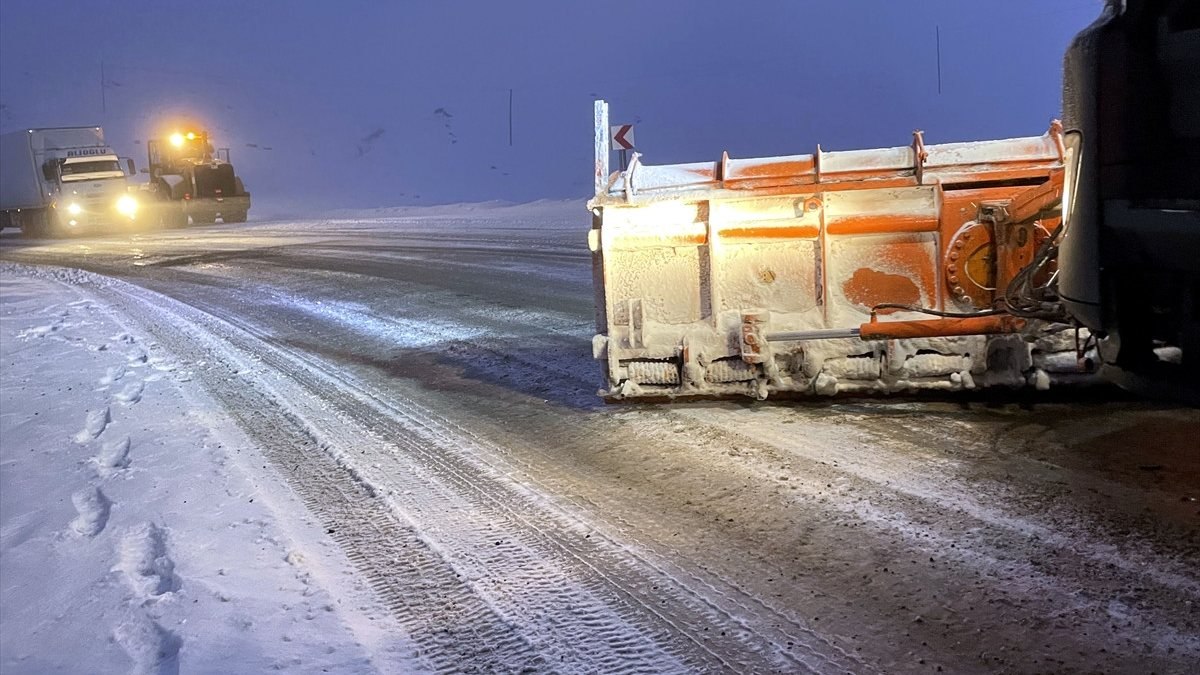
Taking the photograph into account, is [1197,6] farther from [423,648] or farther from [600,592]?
[423,648]

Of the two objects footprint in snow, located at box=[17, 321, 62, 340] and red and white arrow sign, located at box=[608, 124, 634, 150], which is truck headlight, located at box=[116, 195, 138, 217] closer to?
red and white arrow sign, located at box=[608, 124, 634, 150]

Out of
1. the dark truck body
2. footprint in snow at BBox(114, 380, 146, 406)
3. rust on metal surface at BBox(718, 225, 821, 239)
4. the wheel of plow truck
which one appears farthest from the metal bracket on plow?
footprint in snow at BBox(114, 380, 146, 406)

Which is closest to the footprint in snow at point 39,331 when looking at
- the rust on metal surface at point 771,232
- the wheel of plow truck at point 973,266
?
the rust on metal surface at point 771,232

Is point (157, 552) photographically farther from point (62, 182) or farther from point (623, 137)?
point (62, 182)

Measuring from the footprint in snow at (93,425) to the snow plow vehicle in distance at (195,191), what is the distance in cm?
2693

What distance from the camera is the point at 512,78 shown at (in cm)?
8012

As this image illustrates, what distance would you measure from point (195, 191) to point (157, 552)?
99.4 ft

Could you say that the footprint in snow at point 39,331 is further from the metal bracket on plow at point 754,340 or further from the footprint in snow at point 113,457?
the metal bracket on plow at point 754,340

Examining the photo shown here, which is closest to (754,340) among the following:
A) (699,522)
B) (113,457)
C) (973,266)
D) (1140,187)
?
(973,266)

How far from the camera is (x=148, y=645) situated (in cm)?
359

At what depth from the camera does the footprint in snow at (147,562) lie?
13.4ft

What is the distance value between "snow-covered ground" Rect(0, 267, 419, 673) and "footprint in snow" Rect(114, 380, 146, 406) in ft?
0.05

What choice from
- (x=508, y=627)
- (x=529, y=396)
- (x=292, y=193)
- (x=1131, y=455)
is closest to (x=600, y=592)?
(x=508, y=627)

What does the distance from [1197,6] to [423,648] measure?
3.19 m
